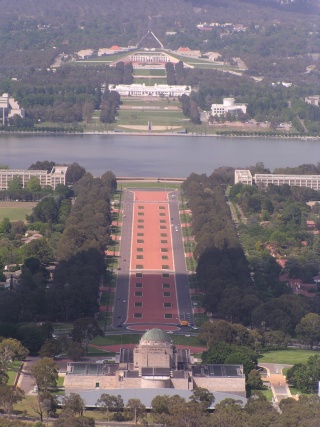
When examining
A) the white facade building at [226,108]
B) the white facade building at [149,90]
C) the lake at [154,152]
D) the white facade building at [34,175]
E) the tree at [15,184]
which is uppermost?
the white facade building at [149,90]

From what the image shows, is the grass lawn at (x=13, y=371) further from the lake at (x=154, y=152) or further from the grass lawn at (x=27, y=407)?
the lake at (x=154, y=152)

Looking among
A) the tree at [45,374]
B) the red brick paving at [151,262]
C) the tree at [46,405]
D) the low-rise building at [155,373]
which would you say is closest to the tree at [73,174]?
the red brick paving at [151,262]

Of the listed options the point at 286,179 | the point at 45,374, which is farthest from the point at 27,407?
the point at 286,179

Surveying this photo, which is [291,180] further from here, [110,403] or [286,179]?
[110,403]

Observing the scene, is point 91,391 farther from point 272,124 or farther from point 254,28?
point 254,28

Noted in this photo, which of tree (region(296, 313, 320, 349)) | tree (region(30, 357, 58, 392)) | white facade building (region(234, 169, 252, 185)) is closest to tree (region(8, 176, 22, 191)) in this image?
white facade building (region(234, 169, 252, 185))

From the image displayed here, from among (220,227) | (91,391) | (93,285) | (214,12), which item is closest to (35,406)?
(91,391)
